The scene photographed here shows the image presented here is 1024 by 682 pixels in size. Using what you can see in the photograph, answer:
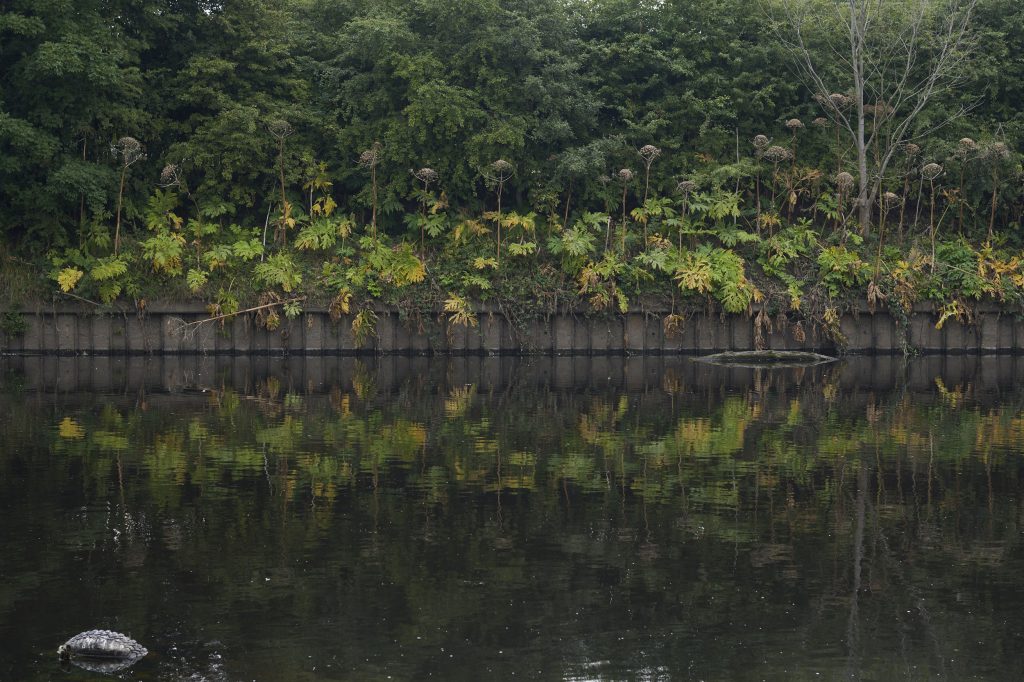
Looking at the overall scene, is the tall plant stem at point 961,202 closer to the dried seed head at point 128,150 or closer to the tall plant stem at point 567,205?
the tall plant stem at point 567,205

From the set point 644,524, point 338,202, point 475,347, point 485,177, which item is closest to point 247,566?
point 644,524

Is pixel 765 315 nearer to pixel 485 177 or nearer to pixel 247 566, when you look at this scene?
pixel 485 177

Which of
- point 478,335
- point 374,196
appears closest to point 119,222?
point 374,196

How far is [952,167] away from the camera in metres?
32.8

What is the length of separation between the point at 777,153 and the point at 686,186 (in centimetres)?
238

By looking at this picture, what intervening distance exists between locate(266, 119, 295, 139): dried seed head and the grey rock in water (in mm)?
23885

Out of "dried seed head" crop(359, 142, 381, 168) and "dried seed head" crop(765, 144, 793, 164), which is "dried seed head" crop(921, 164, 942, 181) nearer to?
"dried seed head" crop(765, 144, 793, 164)

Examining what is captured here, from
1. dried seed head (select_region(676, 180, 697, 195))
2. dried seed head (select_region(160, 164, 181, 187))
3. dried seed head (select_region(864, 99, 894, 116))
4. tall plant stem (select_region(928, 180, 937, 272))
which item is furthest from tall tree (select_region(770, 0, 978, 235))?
dried seed head (select_region(160, 164, 181, 187))

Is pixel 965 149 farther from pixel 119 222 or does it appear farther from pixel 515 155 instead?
pixel 119 222

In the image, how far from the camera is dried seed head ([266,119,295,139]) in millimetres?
30641

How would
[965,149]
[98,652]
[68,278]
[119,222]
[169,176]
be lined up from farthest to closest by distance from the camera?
[965,149], [169,176], [119,222], [68,278], [98,652]

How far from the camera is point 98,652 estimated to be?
305 inches

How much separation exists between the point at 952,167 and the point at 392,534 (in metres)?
25.5

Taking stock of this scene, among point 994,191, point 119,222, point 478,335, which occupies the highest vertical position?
point 994,191
